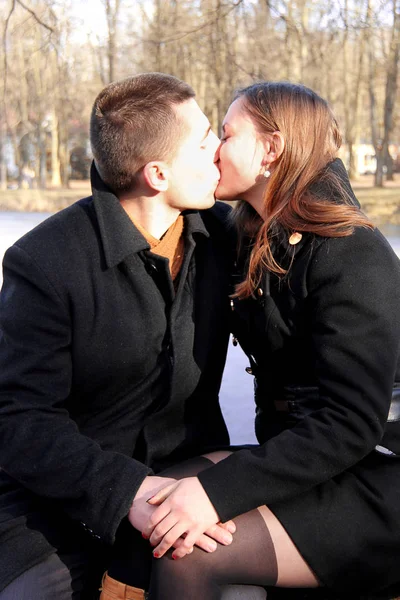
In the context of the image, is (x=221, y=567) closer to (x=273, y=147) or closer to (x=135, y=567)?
(x=135, y=567)

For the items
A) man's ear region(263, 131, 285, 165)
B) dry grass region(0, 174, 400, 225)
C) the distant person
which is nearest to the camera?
man's ear region(263, 131, 285, 165)

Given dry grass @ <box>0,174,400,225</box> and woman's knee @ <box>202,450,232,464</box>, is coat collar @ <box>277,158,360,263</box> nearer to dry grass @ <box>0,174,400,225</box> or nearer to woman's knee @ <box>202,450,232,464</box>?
woman's knee @ <box>202,450,232,464</box>

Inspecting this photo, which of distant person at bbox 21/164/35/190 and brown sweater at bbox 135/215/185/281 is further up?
brown sweater at bbox 135/215/185/281

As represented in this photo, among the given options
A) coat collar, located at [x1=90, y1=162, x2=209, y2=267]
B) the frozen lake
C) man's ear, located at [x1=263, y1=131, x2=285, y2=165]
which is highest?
man's ear, located at [x1=263, y1=131, x2=285, y2=165]

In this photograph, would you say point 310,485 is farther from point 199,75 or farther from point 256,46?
point 199,75

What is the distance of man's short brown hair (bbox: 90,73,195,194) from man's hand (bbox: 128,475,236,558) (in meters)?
0.88

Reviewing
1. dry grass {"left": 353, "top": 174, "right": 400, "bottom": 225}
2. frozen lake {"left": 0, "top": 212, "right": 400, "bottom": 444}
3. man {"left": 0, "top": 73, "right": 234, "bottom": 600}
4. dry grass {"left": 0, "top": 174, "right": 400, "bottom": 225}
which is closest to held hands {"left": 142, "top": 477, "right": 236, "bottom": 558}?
man {"left": 0, "top": 73, "right": 234, "bottom": 600}

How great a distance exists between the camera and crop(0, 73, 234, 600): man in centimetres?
199

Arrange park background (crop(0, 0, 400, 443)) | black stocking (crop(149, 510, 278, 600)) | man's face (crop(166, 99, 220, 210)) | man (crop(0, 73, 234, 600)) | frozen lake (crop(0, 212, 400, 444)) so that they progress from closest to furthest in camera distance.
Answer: black stocking (crop(149, 510, 278, 600)) → man (crop(0, 73, 234, 600)) → man's face (crop(166, 99, 220, 210)) → frozen lake (crop(0, 212, 400, 444)) → park background (crop(0, 0, 400, 443))

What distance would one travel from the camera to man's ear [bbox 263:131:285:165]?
2148 millimetres

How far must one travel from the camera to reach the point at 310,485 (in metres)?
1.91

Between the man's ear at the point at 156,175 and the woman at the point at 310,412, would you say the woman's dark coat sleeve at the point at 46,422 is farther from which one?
the man's ear at the point at 156,175

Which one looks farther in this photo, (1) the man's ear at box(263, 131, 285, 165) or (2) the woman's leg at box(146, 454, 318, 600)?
(1) the man's ear at box(263, 131, 285, 165)

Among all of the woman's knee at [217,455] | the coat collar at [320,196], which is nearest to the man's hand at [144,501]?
the woman's knee at [217,455]
